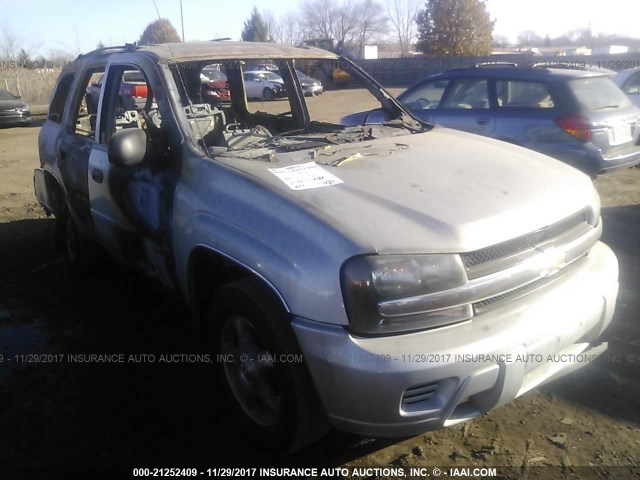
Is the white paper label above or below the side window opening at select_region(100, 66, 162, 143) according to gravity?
below

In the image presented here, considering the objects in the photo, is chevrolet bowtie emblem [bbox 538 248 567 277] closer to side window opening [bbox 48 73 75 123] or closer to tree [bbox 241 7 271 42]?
side window opening [bbox 48 73 75 123]

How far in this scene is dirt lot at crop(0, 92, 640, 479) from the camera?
269 centimetres

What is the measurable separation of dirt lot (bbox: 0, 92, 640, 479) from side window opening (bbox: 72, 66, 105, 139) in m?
1.32

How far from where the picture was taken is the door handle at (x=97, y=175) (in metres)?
3.74

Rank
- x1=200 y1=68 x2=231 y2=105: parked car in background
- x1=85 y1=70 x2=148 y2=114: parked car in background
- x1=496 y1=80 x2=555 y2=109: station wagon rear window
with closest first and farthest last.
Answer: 1. x1=85 y1=70 x2=148 y2=114: parked car in background
2. x1=200 y1=68 x2=231 y2=105: parked car in background
3. x1=496 y1=80 x2=555 y2=109: station wagon rear window

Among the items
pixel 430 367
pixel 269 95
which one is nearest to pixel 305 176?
pixel 430 367

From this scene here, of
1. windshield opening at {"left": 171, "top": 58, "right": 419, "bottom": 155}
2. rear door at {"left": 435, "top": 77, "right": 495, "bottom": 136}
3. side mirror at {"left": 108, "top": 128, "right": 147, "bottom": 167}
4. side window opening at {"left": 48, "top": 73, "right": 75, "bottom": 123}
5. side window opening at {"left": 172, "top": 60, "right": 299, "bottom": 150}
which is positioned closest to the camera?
side mirror at {"left": 108, "top": 128, "right": 147, "bottom": 167}

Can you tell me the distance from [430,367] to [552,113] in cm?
537

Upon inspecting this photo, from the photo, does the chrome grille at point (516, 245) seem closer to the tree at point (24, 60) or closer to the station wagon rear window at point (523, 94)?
the station wagon rear window at point (523, 94)

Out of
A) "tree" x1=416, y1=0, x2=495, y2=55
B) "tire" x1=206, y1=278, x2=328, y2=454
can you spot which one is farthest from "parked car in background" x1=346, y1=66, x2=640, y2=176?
"tree" x1=416, y1=0, x2=495, y2=55

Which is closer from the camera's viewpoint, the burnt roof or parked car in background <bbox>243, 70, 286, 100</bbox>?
the burnt roof

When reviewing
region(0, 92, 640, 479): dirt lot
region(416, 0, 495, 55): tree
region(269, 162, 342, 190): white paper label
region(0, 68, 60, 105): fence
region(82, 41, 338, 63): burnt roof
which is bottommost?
region(0, 92, 640, 479): dirt lot

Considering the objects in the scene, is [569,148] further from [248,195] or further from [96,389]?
[96,389]

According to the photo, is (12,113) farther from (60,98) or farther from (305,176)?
(305,176)
